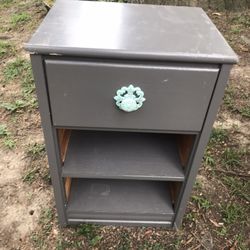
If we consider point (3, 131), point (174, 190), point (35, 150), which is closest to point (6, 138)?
point (3, 131)

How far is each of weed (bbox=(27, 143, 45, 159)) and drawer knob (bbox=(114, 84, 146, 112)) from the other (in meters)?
1.04

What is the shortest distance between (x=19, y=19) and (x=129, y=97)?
2.82m

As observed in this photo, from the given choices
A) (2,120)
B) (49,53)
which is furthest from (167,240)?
(2,120)

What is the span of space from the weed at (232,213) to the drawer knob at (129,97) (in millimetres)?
934

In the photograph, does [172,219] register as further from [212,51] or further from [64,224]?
[212,51]

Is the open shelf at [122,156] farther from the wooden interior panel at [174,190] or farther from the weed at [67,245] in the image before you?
the weed at [67,245]

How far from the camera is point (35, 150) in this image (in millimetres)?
1782

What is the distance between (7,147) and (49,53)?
3.86 feet

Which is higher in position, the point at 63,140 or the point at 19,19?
the point at 63,140

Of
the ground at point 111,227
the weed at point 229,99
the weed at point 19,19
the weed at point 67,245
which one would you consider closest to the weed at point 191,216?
the ground at point 111,227

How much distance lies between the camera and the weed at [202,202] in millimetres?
1528

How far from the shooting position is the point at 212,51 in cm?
85

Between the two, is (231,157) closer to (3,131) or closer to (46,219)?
(46,219)

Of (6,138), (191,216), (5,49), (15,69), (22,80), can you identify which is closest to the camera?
(191,216)
